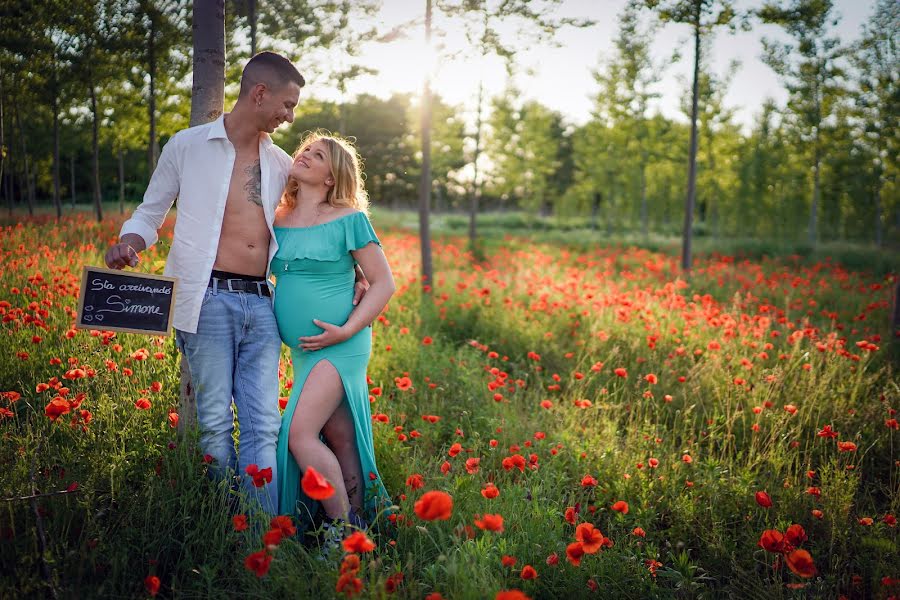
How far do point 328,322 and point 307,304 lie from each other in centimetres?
13

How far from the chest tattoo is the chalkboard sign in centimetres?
56

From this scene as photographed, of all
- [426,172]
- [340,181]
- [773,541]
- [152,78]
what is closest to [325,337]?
[340,181]

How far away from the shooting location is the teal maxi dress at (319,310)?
2572 millimetres

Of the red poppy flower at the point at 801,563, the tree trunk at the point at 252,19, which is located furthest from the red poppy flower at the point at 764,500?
the tree trunk at the point at 252,19

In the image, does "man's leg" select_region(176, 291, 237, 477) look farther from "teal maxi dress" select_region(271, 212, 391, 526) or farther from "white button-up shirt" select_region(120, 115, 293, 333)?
"teal maxi dress" select_region(271, 212, 391, 526)

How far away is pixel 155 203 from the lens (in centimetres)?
259

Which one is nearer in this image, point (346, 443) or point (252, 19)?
point (346, 443)

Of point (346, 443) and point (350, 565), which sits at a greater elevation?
point (350, 565)

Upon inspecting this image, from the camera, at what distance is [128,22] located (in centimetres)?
630

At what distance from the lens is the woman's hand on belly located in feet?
8.17

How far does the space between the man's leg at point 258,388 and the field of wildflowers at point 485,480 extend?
230 millimetres

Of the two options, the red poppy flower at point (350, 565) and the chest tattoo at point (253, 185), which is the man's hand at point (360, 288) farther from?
the red poppy flower at point (350, 565)

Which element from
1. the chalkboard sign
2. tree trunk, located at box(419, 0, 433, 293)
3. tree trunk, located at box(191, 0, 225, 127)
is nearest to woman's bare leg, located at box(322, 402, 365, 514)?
the chalkboard sign

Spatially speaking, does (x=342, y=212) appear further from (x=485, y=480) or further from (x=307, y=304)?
(x=485, y=480)
